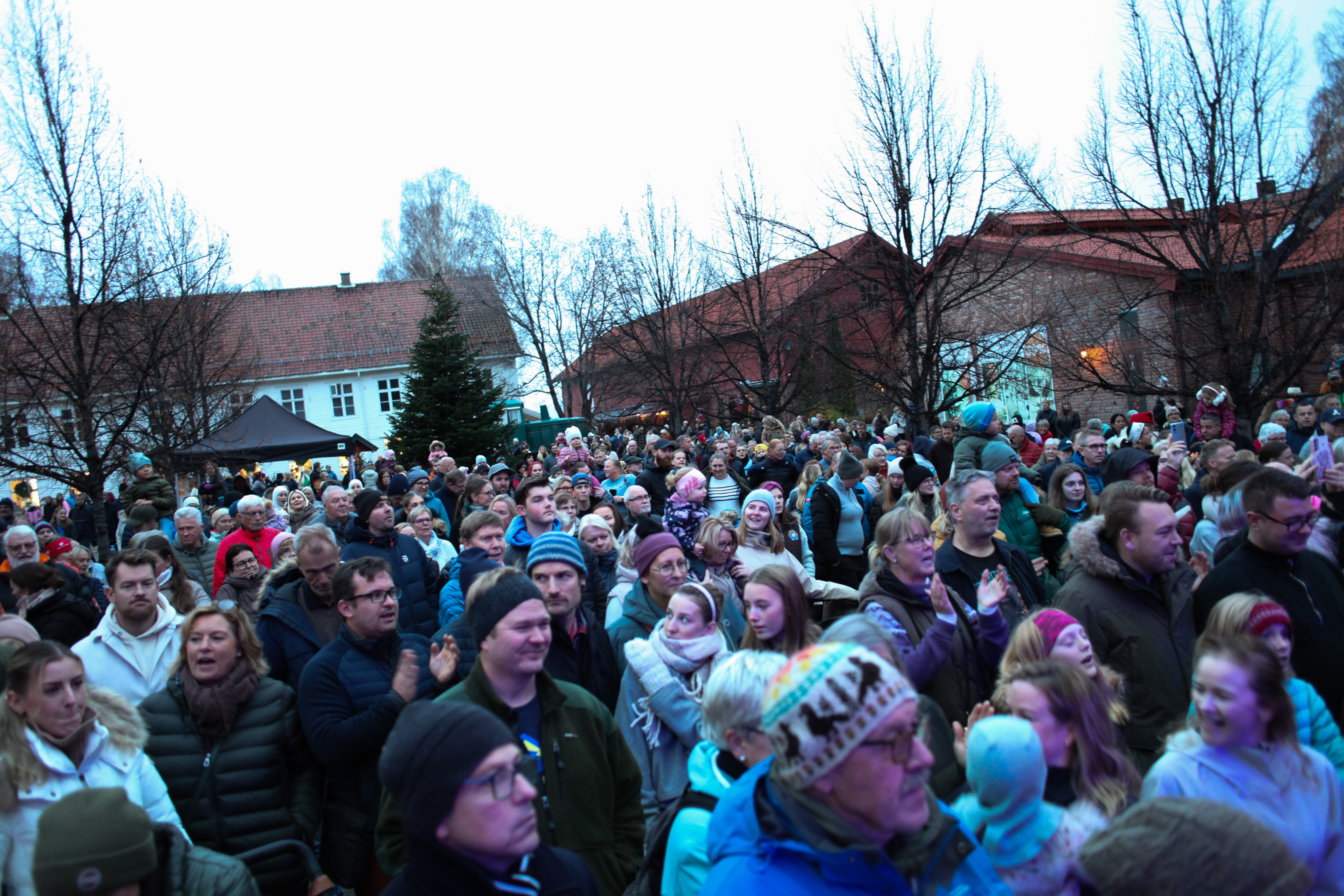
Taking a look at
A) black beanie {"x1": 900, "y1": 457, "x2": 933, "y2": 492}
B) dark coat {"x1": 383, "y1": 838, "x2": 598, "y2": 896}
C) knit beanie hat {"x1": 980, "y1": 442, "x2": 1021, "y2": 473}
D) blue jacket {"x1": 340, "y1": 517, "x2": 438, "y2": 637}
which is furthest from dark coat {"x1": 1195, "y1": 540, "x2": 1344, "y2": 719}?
blue jacket {"x1": 340, "y1": 517, "x2": 438, "y2": 637}

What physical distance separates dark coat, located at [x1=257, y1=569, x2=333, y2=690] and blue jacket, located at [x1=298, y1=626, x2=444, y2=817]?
619 mm

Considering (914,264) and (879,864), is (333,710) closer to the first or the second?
(879,864)

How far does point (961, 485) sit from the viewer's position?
4578 millimetres

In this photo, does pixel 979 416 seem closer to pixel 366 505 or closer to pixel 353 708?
pixel 366 505

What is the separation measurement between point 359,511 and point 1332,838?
601cm

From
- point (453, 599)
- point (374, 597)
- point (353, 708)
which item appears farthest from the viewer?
point (453, 599)

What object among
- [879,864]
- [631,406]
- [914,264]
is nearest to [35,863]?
[879,864]

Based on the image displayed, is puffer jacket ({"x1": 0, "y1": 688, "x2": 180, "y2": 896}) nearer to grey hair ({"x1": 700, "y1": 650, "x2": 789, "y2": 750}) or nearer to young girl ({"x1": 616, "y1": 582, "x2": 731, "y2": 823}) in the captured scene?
young girl ({"x1": 616, "y1": 582, "x2": 731, "y2": 823})

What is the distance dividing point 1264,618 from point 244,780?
13.3ft

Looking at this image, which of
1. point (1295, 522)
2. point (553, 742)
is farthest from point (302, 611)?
point (1295, 522)

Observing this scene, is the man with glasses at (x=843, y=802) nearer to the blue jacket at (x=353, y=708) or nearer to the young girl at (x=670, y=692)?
the young girl at (x=670, y=692)

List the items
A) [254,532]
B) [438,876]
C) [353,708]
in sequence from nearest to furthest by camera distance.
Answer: [438,876], [353,708], [254,532]

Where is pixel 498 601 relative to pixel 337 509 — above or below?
below

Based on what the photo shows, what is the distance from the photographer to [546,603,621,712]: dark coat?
4.15 meters
